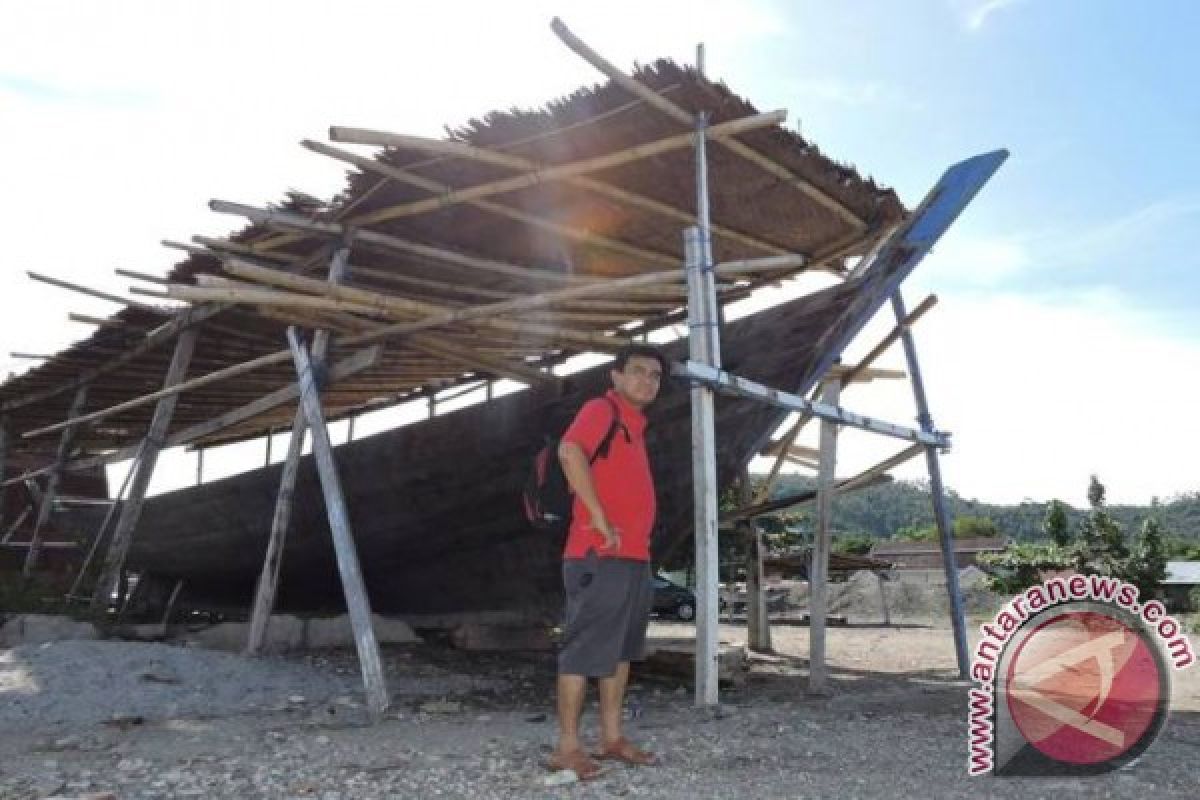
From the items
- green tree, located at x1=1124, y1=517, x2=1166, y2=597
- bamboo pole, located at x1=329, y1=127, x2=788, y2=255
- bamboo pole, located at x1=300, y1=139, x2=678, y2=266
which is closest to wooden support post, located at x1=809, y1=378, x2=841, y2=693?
bamboo pole, located at x1=329, y1=127, x2=788, y2=255

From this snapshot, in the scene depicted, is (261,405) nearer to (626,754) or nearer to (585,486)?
(585,486)

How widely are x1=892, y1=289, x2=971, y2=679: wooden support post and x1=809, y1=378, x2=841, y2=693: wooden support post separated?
3.96 feet

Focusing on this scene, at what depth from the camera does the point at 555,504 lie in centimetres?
398

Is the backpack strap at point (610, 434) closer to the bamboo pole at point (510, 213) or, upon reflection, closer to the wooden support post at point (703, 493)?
the wooden support post at point (703, 493)

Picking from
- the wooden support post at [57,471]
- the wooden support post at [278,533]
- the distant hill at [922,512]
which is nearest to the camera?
the wooden support post at [278,533]

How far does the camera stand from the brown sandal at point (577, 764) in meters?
3.46

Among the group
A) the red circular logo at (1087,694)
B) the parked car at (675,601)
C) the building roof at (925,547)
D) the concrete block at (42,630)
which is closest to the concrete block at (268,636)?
the concrete block at (42,630)

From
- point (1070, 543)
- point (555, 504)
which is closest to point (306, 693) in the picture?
point (555, 504)

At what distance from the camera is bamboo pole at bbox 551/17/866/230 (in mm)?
4777

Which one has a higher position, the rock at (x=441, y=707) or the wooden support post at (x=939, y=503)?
the wooden support post at (x=939, y=503)

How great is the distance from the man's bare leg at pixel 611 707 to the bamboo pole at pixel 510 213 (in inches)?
146

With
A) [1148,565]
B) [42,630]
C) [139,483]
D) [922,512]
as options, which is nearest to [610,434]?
[139,483]

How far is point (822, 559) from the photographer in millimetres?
6551

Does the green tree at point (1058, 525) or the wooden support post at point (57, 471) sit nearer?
the wooden support post at point (57, 471)
